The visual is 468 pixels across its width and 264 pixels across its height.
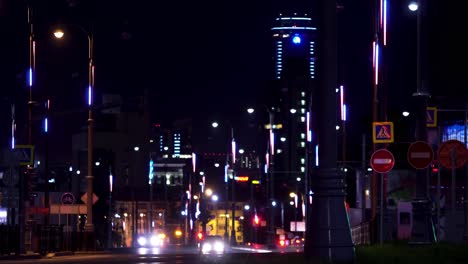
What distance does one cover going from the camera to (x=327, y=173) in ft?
66.4

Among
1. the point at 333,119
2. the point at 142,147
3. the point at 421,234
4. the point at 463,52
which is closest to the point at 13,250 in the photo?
the point at 421,234

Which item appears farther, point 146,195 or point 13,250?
point 146,195

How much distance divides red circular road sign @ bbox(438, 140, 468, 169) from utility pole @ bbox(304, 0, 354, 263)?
1114cm

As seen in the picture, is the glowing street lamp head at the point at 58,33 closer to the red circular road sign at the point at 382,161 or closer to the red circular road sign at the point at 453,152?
the red circular road sign at the point at 382,161

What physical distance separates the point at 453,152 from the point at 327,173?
11601 millimetres

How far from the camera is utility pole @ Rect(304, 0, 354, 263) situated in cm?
1984

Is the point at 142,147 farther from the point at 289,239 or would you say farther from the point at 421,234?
the point at 421,234

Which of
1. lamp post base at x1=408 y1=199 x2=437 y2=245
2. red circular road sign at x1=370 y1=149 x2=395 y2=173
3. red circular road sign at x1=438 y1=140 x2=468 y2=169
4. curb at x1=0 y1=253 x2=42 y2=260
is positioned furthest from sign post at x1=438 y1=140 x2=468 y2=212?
curb at x1=0 y1=253 x2=42 y2=260

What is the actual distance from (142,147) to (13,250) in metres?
120

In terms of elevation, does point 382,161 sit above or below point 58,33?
below

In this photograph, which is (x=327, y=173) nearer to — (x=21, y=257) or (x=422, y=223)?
(x=422, y=223)

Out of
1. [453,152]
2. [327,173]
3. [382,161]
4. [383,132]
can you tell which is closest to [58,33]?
[383,132]

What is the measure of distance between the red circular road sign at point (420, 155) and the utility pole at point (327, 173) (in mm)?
10086

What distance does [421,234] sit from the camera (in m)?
32.8
